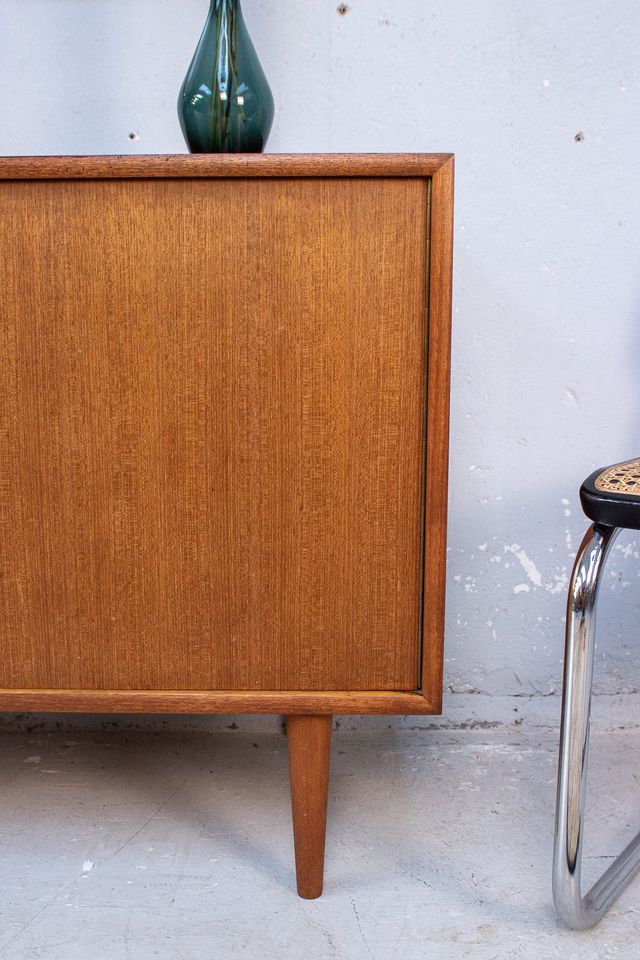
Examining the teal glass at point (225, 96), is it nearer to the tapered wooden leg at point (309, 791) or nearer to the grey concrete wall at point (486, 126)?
the grey concrete wall at point (486, 126)

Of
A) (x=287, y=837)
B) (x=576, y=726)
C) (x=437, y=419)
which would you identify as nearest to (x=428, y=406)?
(x=437, y=419)

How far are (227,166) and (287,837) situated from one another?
0.71 metres

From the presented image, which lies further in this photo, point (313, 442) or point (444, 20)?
point (444, 20)

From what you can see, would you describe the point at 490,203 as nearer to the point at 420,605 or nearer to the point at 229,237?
the point at 229,237

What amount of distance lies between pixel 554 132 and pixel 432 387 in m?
0.57

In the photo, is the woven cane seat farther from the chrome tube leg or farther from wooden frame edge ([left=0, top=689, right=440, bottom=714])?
wooden frame edge ([left=0, top=689, right=440, bottom=714])

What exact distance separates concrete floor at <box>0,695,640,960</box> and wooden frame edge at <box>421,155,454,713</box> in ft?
0.72

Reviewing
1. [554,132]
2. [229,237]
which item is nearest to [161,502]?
[229,237]

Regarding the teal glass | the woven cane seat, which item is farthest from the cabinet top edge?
the woven cane seat

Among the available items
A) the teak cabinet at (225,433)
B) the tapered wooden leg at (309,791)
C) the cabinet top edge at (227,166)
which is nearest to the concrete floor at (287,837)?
the tapered wooden leg at (309,791)

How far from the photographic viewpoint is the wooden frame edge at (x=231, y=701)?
0.75 metres

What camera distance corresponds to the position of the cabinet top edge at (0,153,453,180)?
2.25 ft

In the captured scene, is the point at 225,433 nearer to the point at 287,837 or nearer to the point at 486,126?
the point at 287,837

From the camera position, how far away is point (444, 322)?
705 mm
